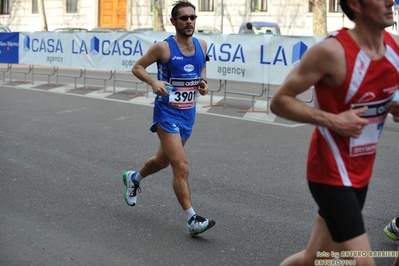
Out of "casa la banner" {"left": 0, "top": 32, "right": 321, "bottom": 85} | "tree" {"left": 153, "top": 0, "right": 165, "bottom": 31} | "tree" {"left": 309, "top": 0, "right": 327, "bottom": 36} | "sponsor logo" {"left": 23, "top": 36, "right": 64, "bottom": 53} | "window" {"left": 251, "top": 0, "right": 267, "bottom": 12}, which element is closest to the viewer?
"casa la banner" {"left": 0, "top": 32, "right": 321, "bottom": 85}

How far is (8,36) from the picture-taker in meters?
21.6

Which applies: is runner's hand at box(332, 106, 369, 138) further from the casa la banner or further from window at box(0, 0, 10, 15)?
window at box(0, 0, 10, 15)

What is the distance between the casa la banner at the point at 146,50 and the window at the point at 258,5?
765 inches

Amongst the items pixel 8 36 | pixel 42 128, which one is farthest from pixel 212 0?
pixel 42 128

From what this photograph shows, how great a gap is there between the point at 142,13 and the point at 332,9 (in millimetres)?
11249

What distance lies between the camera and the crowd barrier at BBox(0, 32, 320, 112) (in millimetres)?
14484

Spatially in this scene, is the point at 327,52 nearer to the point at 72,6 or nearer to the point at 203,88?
the point at 203,88

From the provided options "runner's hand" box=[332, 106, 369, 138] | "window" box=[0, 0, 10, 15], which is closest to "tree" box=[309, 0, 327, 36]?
"window" box=[0, 0, 10, 15]

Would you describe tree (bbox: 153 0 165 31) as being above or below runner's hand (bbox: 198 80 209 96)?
above

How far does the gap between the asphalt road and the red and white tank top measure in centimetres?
209

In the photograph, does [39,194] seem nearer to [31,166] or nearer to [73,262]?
[31,166]

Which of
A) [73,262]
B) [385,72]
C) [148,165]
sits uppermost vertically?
→ [385,72]

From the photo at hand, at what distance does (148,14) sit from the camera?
4309cm

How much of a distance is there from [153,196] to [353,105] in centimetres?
451
